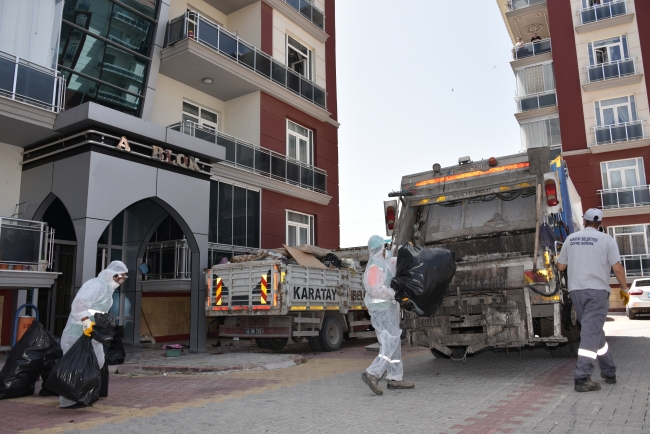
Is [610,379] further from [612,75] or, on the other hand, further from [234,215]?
[612,75]

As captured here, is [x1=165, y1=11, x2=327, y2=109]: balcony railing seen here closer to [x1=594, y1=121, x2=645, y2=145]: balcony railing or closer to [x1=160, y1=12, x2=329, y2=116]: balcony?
A: [x1=160, y1=12, x2=329, y2=116]: balcony

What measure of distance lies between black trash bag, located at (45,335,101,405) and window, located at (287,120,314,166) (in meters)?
13.1

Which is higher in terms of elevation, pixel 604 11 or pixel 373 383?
pixel 604 11

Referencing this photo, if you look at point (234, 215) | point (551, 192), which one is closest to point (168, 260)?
point (234, 215)

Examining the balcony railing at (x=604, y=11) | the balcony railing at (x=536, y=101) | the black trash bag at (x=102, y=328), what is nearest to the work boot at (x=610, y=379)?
the black trash bag at (x=102, y=328)

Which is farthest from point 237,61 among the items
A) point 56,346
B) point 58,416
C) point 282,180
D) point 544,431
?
point 544,431

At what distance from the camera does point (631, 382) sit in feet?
21.0

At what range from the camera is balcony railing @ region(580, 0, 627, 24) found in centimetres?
2683

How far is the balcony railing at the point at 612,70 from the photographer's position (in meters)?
26.2

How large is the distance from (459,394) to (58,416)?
435 centimetres

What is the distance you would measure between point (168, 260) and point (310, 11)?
1128 cm

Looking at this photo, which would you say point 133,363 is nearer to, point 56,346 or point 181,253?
point 56,346

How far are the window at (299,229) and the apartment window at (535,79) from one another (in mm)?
16726

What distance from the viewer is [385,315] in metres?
6.59
